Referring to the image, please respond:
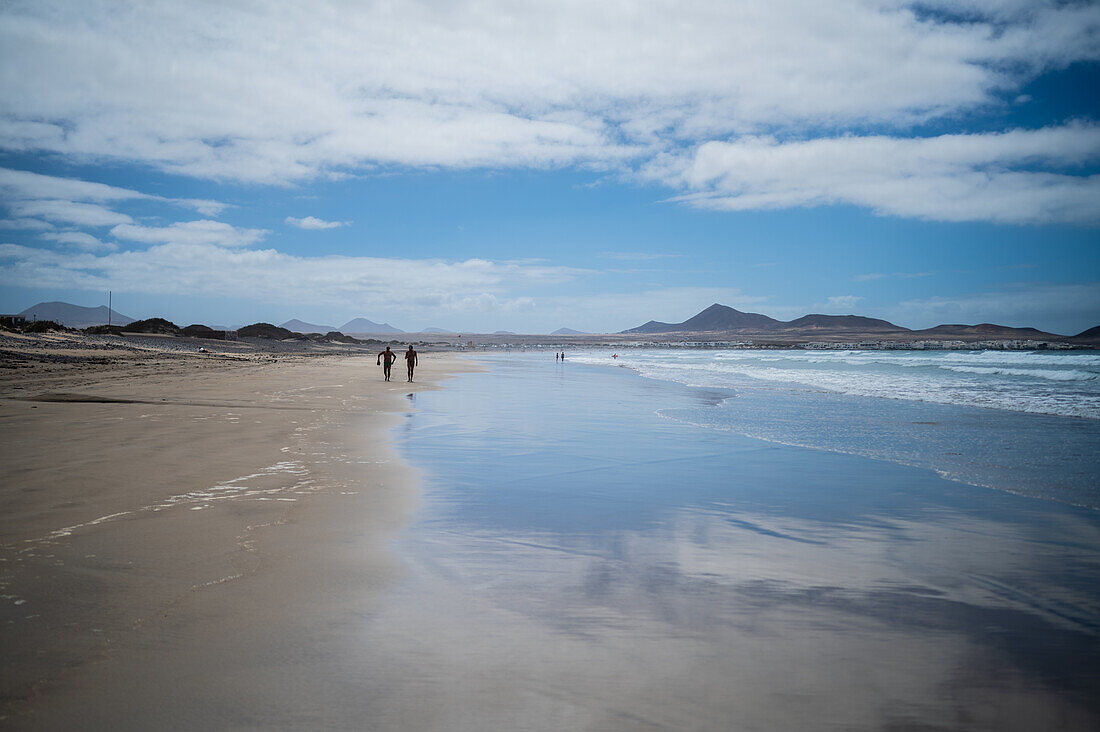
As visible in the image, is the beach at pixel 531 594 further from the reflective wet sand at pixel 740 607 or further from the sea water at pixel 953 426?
the sea water at pixel 953 426

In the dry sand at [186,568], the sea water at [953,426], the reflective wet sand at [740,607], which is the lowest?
the reflective wet sand at [740,607]

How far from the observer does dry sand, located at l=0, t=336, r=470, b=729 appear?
9.15 ft

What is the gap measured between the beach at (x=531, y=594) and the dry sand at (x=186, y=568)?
0.02m

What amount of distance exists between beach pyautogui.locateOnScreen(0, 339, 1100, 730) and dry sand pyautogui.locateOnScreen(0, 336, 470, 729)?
22 millimetres

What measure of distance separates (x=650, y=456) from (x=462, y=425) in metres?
4.96

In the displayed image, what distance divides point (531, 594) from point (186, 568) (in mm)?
2497

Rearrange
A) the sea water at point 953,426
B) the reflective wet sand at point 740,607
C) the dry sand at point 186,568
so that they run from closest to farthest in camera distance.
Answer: the dry sand at point 186,568 < the reflective wet sand at point 740,607 < the sea water at point 953,426

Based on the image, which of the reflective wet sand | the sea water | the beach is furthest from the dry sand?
the sea water

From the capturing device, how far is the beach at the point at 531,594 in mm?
2848

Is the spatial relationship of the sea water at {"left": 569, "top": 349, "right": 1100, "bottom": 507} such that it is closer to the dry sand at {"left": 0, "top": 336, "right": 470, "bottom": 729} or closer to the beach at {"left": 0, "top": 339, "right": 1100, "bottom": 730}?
the beach at {"left": 0, "top": 339, "right": 1100, "bottom": 730}

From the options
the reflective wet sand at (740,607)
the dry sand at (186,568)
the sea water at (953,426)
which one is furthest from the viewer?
the sea water at (953,426)

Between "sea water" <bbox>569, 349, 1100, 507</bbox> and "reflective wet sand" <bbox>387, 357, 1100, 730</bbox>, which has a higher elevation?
"sea water" <bbox>569, 349, 1100, 507</bbox>

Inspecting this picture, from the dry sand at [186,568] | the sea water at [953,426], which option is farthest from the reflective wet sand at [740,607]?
the sea water at [953,426]

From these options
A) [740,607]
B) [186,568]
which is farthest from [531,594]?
[186,568]
